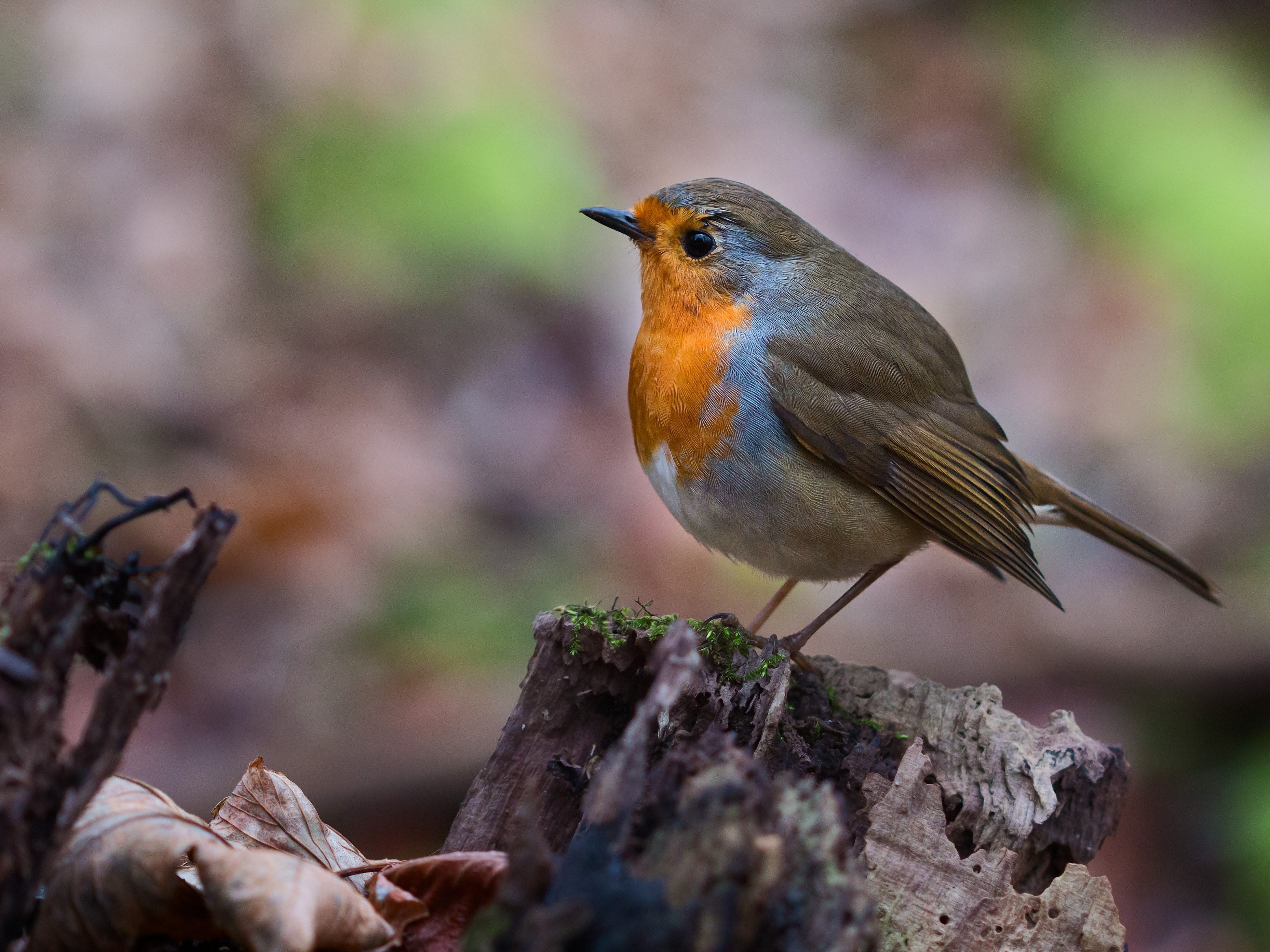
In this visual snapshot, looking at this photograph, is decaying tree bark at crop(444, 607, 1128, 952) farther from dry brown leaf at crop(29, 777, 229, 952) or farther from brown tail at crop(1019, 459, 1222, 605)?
brown tail at crop(1019, 459, 1222, 605)

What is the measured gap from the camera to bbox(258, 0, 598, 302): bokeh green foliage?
19.7 feet

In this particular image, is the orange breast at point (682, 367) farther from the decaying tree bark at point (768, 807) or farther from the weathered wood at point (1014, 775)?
the weathered wood at point (1014, 775)

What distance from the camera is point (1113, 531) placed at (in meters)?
3.72

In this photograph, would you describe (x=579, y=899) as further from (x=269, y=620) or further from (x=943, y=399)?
(x=269, y=620)

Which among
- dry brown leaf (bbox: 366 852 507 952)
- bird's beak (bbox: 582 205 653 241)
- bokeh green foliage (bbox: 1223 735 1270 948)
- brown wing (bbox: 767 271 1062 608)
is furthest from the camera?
bokeh green foliage (bbox: 1223 735 1270 948)

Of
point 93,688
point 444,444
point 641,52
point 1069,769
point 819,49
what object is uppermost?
point 819,49

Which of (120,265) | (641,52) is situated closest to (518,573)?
(120,265)

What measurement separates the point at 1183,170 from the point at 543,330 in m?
3.74

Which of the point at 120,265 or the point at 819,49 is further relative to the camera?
the point at 819,49

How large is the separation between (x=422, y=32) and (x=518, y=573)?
331 cm

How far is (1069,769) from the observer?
7.50 ft

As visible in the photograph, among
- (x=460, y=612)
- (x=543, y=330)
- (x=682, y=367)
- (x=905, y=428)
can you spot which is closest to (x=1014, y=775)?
(x=905, y=428)

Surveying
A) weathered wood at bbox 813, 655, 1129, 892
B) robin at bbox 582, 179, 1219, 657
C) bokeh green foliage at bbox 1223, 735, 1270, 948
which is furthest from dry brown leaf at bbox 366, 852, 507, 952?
bokeh green foliage at bbox 1223, 735, 1270, 948

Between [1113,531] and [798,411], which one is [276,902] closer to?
[798,411]
